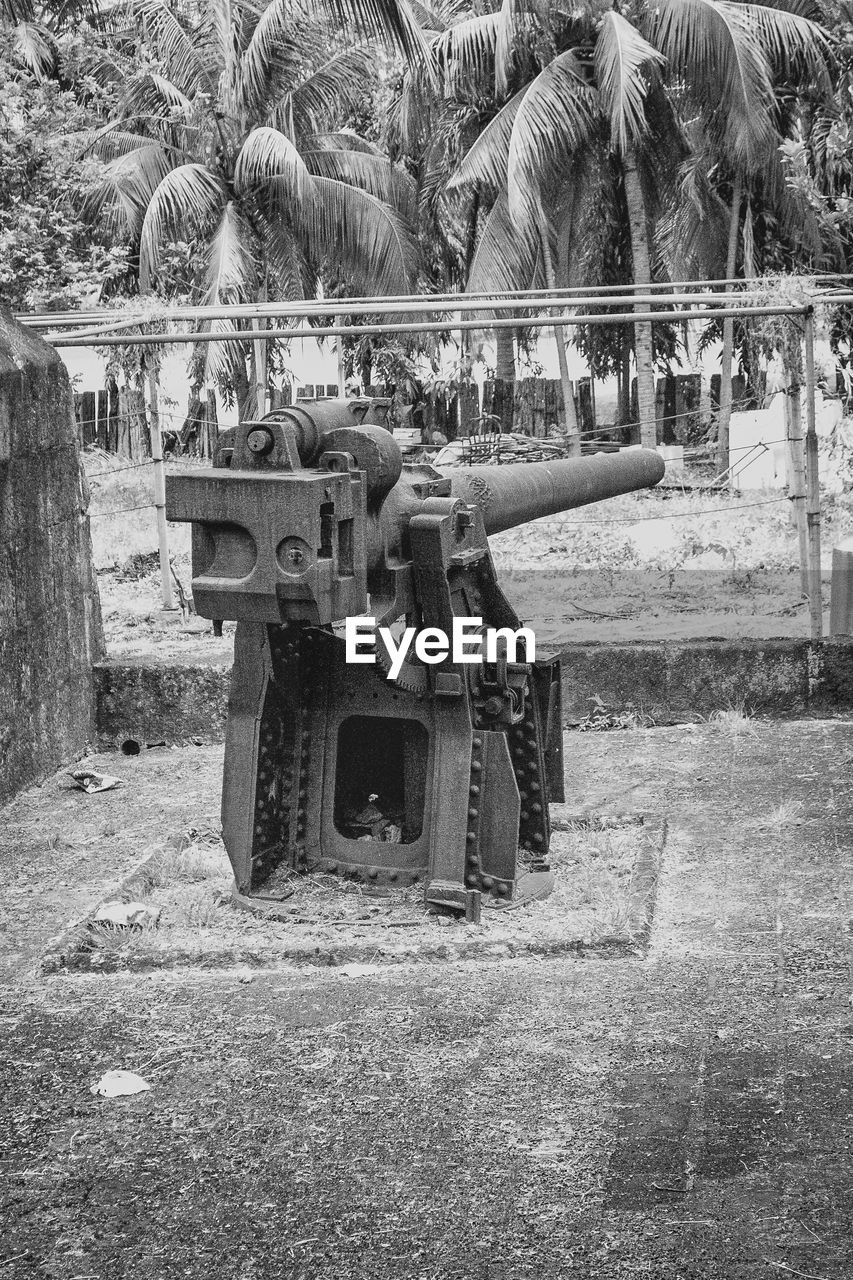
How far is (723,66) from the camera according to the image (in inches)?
908

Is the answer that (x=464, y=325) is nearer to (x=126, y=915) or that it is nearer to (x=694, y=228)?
(x=126, y=915)

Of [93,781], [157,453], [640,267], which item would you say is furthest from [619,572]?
[640,267]

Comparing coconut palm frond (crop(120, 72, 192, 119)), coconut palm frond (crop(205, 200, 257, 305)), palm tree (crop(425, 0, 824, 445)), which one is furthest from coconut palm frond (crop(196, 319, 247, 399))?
coconut palm frond (crop(120, 72, 192, 119))

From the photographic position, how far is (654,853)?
18.9 feet

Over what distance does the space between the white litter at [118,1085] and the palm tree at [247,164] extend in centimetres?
1910

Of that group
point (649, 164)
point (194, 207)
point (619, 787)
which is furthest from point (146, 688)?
point (649, 164)

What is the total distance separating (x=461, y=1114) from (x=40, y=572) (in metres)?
4.14

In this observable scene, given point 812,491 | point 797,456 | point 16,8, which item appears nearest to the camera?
point 812,491

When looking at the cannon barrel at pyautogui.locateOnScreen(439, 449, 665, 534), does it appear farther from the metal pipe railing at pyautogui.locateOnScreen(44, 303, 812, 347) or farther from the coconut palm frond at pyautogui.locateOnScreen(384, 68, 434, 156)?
the coconut palm frond at pyautogui.locateOnScreen(384, 68, 434, 156)

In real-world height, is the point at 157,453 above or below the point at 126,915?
above

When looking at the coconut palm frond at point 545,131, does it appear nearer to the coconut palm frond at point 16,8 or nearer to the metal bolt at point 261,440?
the coconut palm frond at point 16,8

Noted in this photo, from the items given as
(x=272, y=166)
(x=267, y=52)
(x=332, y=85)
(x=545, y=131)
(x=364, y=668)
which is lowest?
(x=364, y=668)

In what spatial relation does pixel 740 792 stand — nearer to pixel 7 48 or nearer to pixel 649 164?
pixel 7 48

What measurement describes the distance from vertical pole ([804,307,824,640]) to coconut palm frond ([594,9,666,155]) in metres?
15.9
